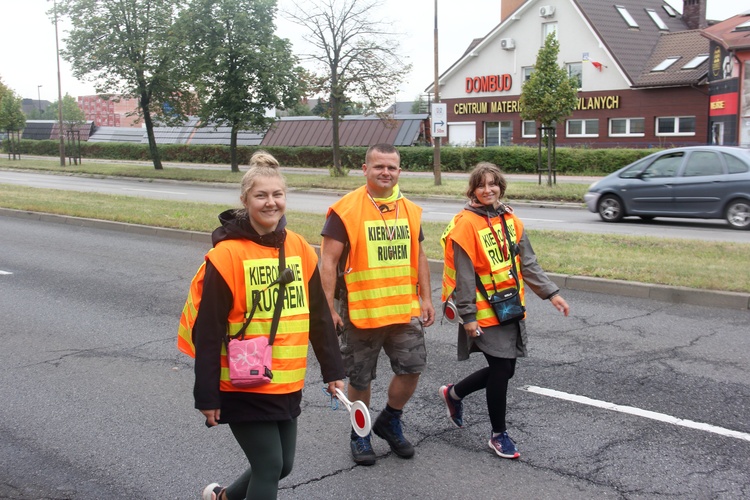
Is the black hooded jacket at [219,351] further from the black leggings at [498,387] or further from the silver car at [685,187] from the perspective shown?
the silver car at [685,187]

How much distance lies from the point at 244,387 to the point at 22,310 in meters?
6.30

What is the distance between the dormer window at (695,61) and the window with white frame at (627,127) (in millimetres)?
3332

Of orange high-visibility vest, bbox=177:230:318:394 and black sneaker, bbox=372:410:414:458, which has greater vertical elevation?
orange high-visibility vest, bbox=177:230:318:394

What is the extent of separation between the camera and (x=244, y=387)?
3.17 metres

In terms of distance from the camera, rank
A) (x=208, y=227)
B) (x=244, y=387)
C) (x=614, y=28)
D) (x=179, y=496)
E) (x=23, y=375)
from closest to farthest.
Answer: (x=244, y=387) < (x=179, y=496) < (x=23, y=375) < (x=208, y=227) < (x=614, y=28)

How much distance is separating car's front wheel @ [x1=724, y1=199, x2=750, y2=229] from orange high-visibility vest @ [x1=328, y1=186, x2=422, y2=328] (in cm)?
1329

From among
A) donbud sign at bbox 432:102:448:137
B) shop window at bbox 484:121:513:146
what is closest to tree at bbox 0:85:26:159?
shop window at bbox 484:121:513:146

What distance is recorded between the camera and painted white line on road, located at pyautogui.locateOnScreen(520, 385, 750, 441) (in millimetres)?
4828

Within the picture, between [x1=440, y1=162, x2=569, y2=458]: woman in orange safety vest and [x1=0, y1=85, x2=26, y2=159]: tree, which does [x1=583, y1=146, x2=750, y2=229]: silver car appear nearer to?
[x1=440, y1=162, x2=569, y2=458]: woman in orange safety vest

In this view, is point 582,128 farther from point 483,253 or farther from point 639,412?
point 483,253

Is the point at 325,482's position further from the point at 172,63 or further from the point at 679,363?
the point at 172,63

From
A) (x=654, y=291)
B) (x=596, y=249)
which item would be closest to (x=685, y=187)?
(x=596, y=249)

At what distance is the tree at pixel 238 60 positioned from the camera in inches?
1243

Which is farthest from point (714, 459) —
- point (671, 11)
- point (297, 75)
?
point (671, 11)
